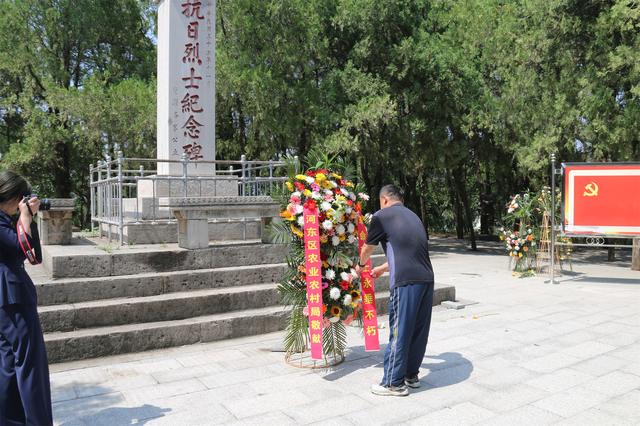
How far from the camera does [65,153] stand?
19422 millimetres

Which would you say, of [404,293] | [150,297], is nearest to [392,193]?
[404,293]

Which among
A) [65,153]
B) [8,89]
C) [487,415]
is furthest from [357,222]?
[8,89]

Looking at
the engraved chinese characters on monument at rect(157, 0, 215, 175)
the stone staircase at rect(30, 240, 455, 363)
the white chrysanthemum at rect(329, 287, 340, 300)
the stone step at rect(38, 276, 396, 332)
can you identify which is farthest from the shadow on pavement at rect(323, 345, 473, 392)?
the engraved chinese characters on monument at rect(157, 0, 215, 175)

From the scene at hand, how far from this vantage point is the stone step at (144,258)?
5.89 m

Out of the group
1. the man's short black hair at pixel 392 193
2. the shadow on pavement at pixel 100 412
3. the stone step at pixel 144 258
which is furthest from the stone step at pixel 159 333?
the man's short black hair at pixel 392 193

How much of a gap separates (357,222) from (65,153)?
17637mm

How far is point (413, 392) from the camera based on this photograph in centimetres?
421

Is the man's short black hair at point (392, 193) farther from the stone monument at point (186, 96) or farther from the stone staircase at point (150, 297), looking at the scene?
the stone monument at point (186, 96)

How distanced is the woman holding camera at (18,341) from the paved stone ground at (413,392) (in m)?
0.68

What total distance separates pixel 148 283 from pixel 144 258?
356 mm

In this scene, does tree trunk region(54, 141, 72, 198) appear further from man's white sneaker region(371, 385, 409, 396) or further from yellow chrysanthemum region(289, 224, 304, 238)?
man's white sneaker region(371, 385, 409, 396)

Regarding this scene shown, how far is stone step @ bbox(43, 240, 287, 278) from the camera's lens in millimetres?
5895

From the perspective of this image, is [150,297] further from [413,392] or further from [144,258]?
[413,392]

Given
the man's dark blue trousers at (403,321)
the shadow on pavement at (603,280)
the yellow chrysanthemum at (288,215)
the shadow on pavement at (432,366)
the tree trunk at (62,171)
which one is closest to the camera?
the man's dark blue trousers at (403,321)
